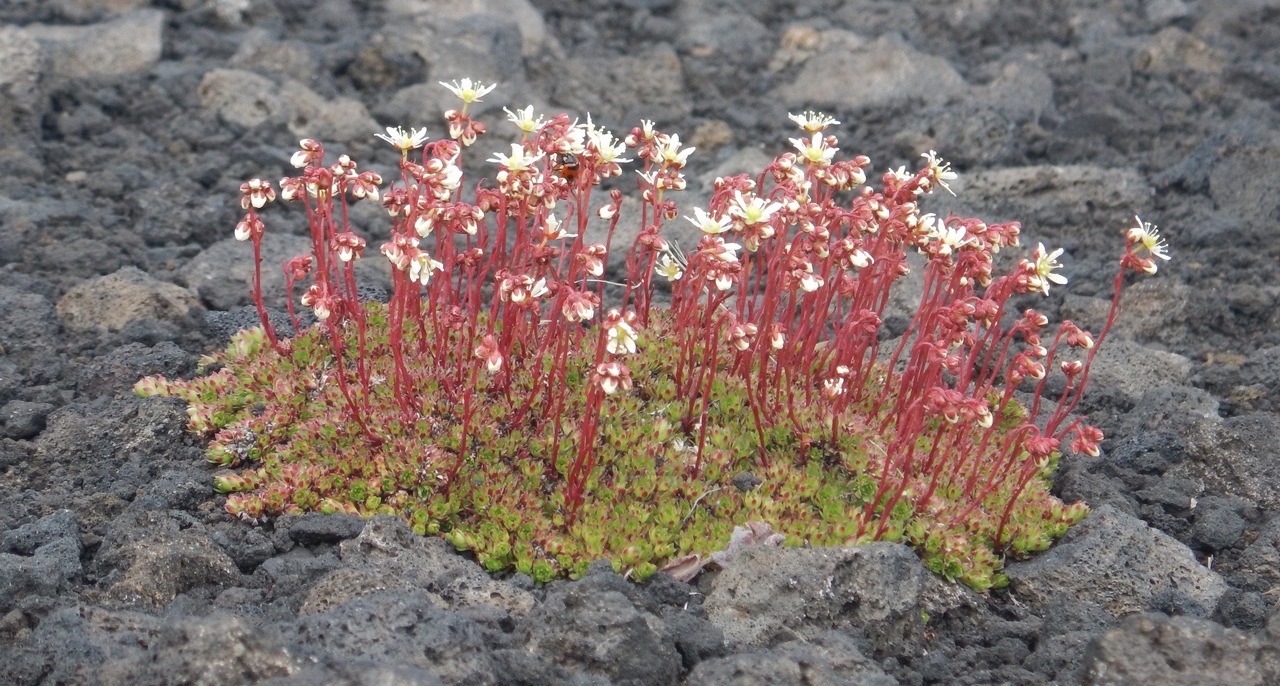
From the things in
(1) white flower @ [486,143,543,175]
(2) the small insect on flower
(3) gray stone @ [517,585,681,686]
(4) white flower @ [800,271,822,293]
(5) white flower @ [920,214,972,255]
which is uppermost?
(1) white flower @ [486,143,543,175]

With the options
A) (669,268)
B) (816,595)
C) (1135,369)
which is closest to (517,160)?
(669,268)

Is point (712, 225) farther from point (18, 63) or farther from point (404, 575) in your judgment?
point (18, 63)

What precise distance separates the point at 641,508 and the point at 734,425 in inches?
24.4

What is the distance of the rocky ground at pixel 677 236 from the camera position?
3494 millimetres

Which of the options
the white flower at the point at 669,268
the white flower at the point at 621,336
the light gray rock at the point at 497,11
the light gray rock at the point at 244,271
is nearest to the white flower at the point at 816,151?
the white flower at the point at 669,268

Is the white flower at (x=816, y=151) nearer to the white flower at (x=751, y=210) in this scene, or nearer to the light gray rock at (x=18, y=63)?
the white flower at (x=751, y=210)

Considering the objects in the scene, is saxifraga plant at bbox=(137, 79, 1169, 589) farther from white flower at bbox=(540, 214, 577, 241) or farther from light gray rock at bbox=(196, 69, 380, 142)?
light gray rock at bbox=(196, 69, 380, 142)

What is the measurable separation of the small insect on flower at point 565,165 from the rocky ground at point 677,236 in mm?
1495

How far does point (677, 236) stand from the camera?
22.6 feet

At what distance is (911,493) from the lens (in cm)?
443

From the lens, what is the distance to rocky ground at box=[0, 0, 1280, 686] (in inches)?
138

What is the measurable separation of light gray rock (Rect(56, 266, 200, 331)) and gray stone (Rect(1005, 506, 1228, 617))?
3977mm

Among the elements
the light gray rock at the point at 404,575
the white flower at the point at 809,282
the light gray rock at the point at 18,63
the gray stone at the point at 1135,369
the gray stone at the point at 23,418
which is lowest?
the gray stone at the point at 23,418

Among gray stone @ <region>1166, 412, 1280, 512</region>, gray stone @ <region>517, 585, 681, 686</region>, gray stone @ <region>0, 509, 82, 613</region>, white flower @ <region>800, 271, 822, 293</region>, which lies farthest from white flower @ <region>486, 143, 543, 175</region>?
gray stone @ <region>1166, 412, 1280, 512</region>
